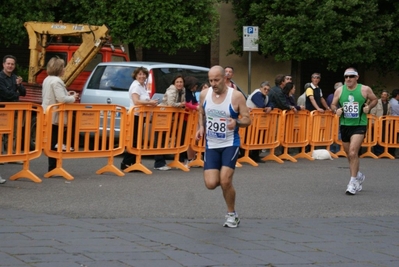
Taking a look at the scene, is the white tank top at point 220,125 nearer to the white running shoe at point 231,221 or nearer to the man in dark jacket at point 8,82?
the white running shoe at point 231,221

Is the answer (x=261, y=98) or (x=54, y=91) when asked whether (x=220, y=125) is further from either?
(x=261, y=98)

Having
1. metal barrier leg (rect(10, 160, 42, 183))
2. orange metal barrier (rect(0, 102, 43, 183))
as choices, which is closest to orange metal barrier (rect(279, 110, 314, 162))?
orange metal barrier (rect(0, 102, 43, 183))

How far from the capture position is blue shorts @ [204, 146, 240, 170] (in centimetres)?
998

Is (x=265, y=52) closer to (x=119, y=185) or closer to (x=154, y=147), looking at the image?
(x=154, y=147)

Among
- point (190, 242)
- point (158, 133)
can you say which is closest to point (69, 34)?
point (158, 133)

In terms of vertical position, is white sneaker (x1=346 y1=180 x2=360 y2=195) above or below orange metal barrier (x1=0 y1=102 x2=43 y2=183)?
below

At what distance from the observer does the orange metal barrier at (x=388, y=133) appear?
23375 mm

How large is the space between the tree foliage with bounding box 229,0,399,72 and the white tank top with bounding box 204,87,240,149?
2038cm

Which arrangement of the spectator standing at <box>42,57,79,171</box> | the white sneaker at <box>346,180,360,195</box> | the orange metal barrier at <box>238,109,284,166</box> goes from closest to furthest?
the white sneaker at <box>346,180,360,195</box> < the spectator standing at <box>42,57,79,171</box> < the orange metal barrier at <box>238,109,284,166</box>

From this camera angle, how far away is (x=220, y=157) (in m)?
10.1

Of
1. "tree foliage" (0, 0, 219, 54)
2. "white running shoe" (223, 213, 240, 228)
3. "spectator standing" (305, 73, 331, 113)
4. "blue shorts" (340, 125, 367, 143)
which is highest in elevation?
"tree foliage" (0, 0, 219, 54)

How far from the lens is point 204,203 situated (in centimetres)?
1173

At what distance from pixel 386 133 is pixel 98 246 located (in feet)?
52.8

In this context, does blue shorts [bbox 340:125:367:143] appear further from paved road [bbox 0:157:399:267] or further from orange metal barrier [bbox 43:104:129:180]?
orange metal barrier [bbox 43:104:129:180]
